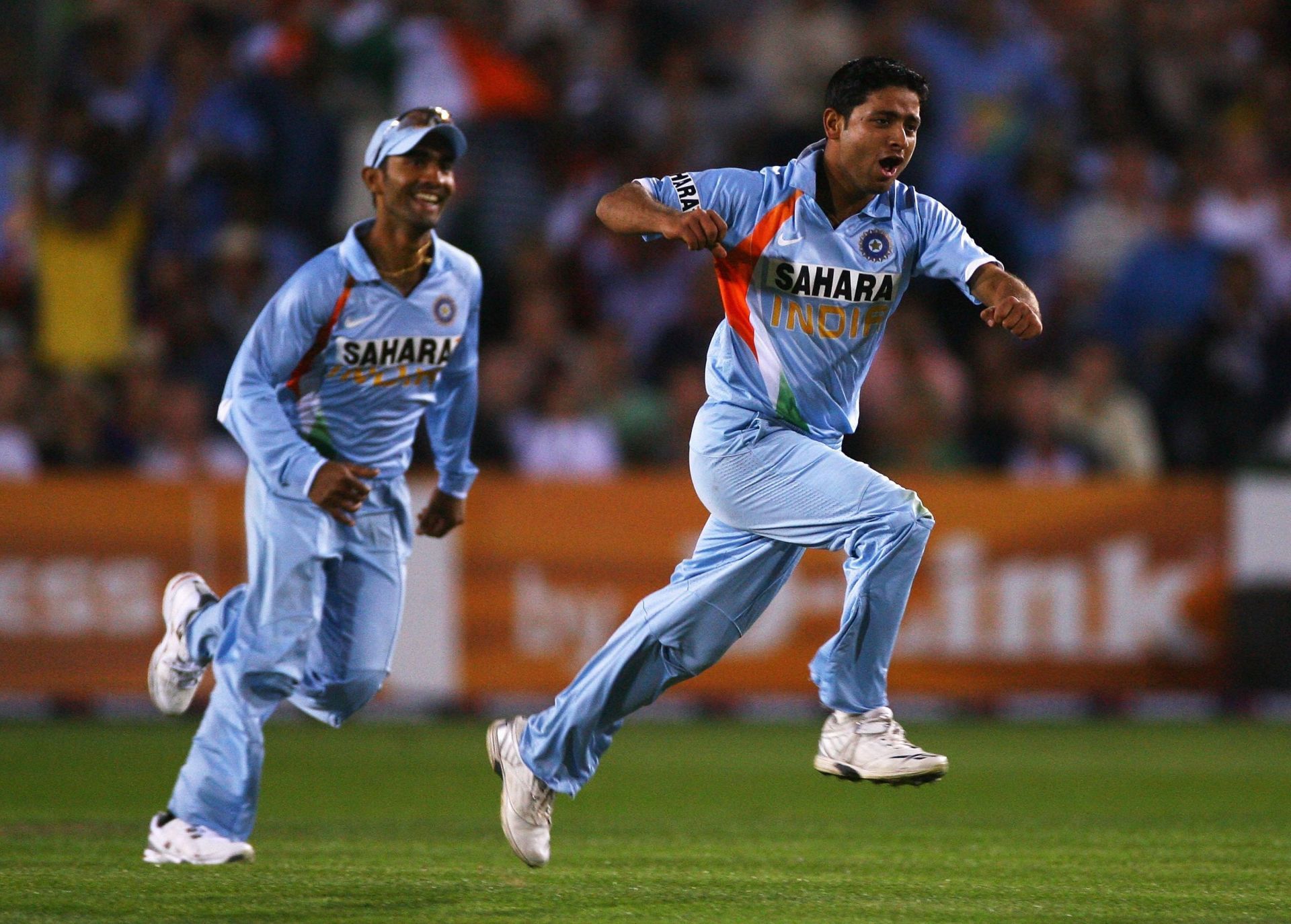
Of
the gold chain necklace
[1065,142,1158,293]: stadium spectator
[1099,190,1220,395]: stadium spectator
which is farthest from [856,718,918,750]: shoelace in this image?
[1065,142,1158,293]: stadium spectator

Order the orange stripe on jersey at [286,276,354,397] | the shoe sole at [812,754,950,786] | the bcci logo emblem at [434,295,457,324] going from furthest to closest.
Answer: the bcci logo emblem at [434,295,457,324]
the orange stripe on jersey at [286,276,354,397]
the shoe sole at [812,754,950,786]

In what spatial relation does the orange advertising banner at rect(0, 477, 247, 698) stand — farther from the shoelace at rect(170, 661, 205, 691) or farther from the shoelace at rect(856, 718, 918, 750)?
the shoelace at rect(856, 718, 918, 750)

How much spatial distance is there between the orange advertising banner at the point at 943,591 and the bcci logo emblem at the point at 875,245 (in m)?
6.31

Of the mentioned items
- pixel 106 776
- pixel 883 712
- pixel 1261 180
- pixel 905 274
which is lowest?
pixel 106 776

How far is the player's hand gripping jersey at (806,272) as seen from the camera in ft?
19.7

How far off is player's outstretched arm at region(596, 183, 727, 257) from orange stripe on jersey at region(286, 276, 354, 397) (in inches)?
45.8

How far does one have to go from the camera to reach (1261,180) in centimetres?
1469

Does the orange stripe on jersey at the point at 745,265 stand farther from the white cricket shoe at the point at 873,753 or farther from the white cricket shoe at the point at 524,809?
the white cricket shoe at the point at 524,809

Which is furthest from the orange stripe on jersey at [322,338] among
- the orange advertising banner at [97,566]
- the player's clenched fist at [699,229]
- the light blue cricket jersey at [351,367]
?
the orange advertising banner at [97,566]

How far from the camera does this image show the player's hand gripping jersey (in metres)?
6.01

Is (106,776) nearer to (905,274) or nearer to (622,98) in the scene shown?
(905,274)

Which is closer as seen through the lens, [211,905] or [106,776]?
[211,905]

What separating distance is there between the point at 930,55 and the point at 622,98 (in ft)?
7.81

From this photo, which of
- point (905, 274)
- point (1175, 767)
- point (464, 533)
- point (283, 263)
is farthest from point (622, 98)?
point (905, 274)
